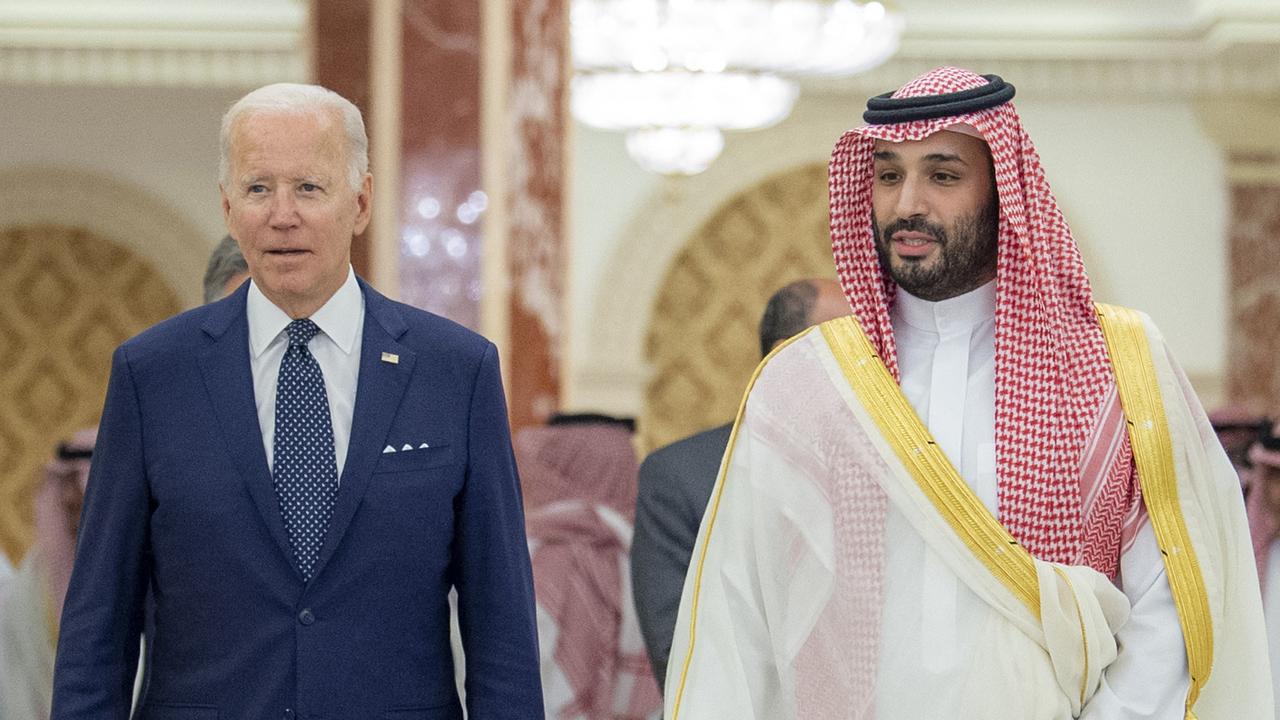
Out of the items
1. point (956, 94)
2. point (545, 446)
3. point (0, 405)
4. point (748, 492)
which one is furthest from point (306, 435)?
point (0, 405)

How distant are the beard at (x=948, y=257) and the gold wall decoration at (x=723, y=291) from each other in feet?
27.9

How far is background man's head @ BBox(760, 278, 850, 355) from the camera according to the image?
3.62 meters

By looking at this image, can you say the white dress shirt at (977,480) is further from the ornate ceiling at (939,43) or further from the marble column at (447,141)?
the ornate ceiling at (939,43)

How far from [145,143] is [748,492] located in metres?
8.95

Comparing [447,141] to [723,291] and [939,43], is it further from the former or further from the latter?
[723,291]

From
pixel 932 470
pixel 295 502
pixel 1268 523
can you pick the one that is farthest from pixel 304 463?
pixel 1268 523

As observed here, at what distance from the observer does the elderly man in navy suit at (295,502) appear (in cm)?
234

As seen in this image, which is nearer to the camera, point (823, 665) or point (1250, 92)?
point (823, 665)

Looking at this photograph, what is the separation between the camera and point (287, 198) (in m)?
2.37

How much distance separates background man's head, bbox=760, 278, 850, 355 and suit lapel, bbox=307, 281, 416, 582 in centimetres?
128

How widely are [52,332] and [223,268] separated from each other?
8691 millimetres

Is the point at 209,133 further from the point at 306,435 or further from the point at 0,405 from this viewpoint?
the point at 306,435

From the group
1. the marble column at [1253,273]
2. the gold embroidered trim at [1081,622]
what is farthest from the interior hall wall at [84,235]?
the gold embroidered trim at [1081,622]

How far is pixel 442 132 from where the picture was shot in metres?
5.11
